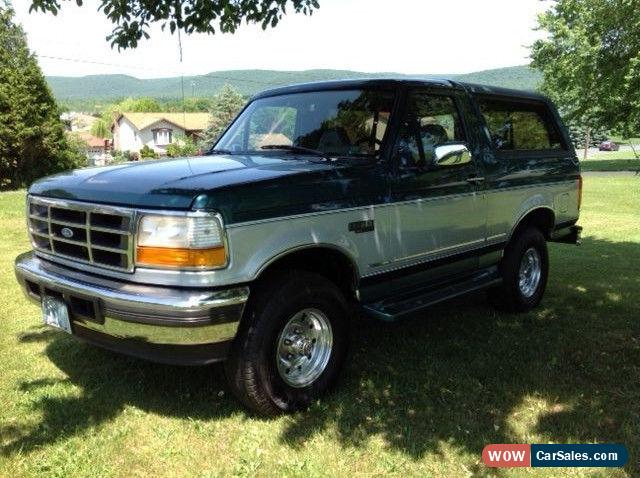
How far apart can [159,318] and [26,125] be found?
2678 cm

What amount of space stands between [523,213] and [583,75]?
23.9 m

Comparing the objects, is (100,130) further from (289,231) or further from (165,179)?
(289,231)

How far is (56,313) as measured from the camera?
3480 millimetres

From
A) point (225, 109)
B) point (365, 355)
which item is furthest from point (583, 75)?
point (225, 109)

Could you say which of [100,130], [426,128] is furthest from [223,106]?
[426,128]

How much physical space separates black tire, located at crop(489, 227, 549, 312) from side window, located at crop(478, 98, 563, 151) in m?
0.85

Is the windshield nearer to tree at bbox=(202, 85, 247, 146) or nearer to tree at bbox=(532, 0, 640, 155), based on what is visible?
tree at bbox=(532, 0, 640, 155)

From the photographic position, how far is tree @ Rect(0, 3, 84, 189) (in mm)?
25375

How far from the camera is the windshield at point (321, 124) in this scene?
4.17 m

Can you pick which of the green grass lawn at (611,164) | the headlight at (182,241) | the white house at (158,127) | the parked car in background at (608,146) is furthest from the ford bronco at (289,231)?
the parked car in background at (608,146)

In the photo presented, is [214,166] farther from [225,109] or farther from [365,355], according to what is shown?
[225,109]

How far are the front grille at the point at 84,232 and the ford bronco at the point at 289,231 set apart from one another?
0.01m

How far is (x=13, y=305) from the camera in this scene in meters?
5.73

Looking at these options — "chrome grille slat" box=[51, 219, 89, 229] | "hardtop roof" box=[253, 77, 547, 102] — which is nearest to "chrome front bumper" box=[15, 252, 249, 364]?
"chrome grille slat" box=[51, 219, 89, 229]
